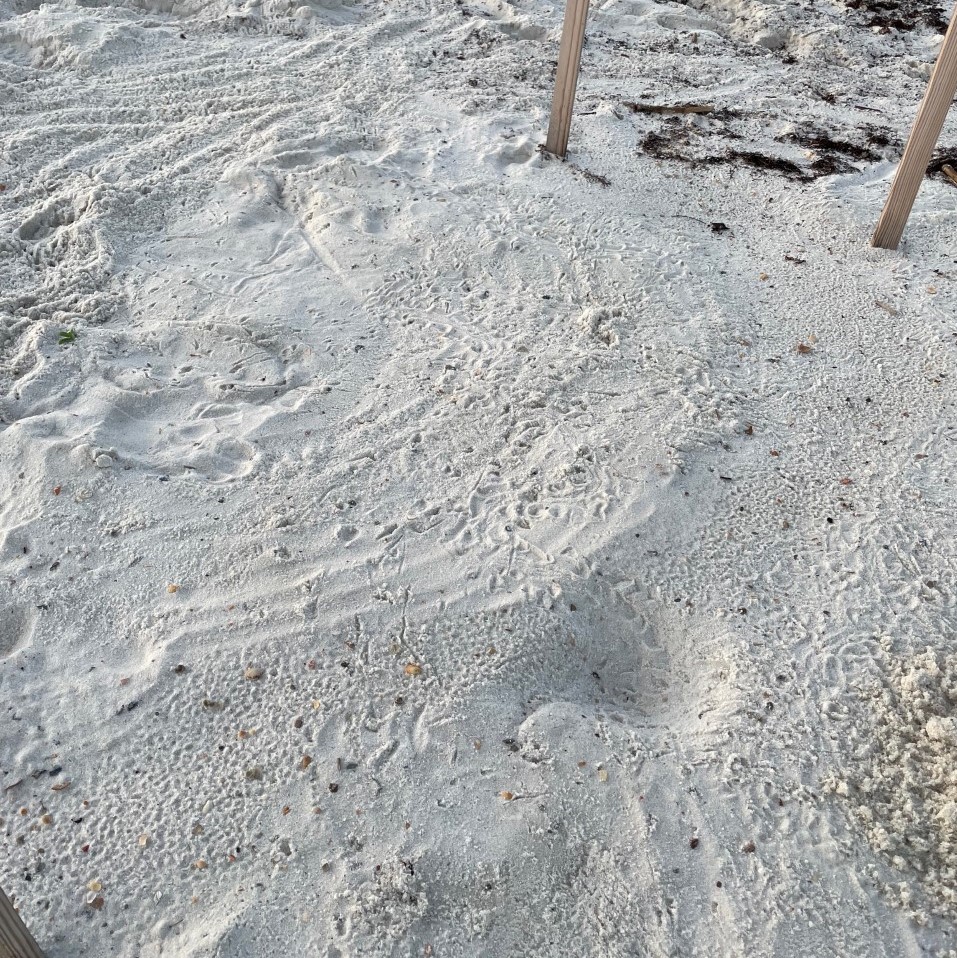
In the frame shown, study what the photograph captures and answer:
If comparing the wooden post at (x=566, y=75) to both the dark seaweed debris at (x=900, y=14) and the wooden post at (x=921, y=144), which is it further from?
the dark seaweed debris at (x=900, y=14)

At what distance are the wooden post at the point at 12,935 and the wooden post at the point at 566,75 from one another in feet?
13.2

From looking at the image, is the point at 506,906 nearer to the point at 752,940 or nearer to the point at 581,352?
the point at 752,940

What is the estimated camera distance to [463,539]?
240 cm

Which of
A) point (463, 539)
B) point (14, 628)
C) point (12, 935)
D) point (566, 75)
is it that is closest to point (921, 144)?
point (566, 75)

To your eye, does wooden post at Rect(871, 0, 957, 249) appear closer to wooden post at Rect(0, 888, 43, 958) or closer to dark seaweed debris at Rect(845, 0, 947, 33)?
dark seaweed debris at Rect(845, 0, 947, 33)

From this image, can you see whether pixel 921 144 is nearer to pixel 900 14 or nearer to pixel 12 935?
pixel 900 14

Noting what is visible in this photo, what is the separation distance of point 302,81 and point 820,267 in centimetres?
326

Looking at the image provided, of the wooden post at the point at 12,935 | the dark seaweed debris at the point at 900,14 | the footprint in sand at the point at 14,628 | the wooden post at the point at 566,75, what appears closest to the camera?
the wooden post at the point at 12,935

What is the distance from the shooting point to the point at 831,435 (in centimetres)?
283

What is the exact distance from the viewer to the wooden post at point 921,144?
10.5ft

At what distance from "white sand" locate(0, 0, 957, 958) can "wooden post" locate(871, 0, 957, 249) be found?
0.15 metres

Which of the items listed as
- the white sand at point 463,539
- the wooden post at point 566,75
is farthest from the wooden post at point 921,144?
the wooden post at point 566,75

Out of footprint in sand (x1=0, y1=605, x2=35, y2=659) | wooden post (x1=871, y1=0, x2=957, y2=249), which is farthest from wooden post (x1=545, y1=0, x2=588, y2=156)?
footprint in sand (x1=0, y1=605, x2=35, y2=659)

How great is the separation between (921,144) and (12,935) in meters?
4.14
